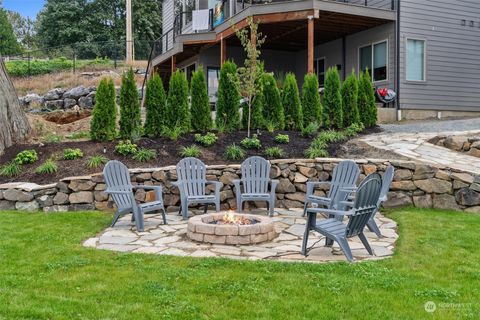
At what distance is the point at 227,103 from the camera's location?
355 inches

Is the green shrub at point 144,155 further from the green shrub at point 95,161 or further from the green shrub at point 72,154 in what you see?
the green shrub at point 72,154

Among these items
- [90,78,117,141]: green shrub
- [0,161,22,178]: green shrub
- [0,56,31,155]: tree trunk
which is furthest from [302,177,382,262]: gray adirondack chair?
[0,56,31,155]: tree trunk

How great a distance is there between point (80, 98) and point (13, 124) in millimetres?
11432

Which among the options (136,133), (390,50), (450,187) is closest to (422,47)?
(390,50)

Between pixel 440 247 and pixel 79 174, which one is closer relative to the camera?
pixel 440 247

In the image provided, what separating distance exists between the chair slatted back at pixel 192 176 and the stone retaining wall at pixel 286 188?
430 millimetres

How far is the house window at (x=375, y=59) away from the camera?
43.7 ft

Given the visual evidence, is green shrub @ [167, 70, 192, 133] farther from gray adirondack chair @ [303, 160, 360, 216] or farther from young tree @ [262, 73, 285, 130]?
gray adirondack chair @ [303, 160, 360, 216]

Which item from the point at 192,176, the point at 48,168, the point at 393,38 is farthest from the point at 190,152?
the point at 393,38

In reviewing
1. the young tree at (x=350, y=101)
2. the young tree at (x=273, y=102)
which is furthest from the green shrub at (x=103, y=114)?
the young tree at (x=350, y=101)

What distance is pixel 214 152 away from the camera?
314 inches

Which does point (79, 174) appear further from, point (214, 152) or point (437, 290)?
point (437, 290)

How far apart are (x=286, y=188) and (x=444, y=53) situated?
9103 millimetres

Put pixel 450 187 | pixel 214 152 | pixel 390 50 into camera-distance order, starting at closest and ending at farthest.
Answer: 1. pixel 450 187
2. pixel 214 152
3. pixel 390 50
